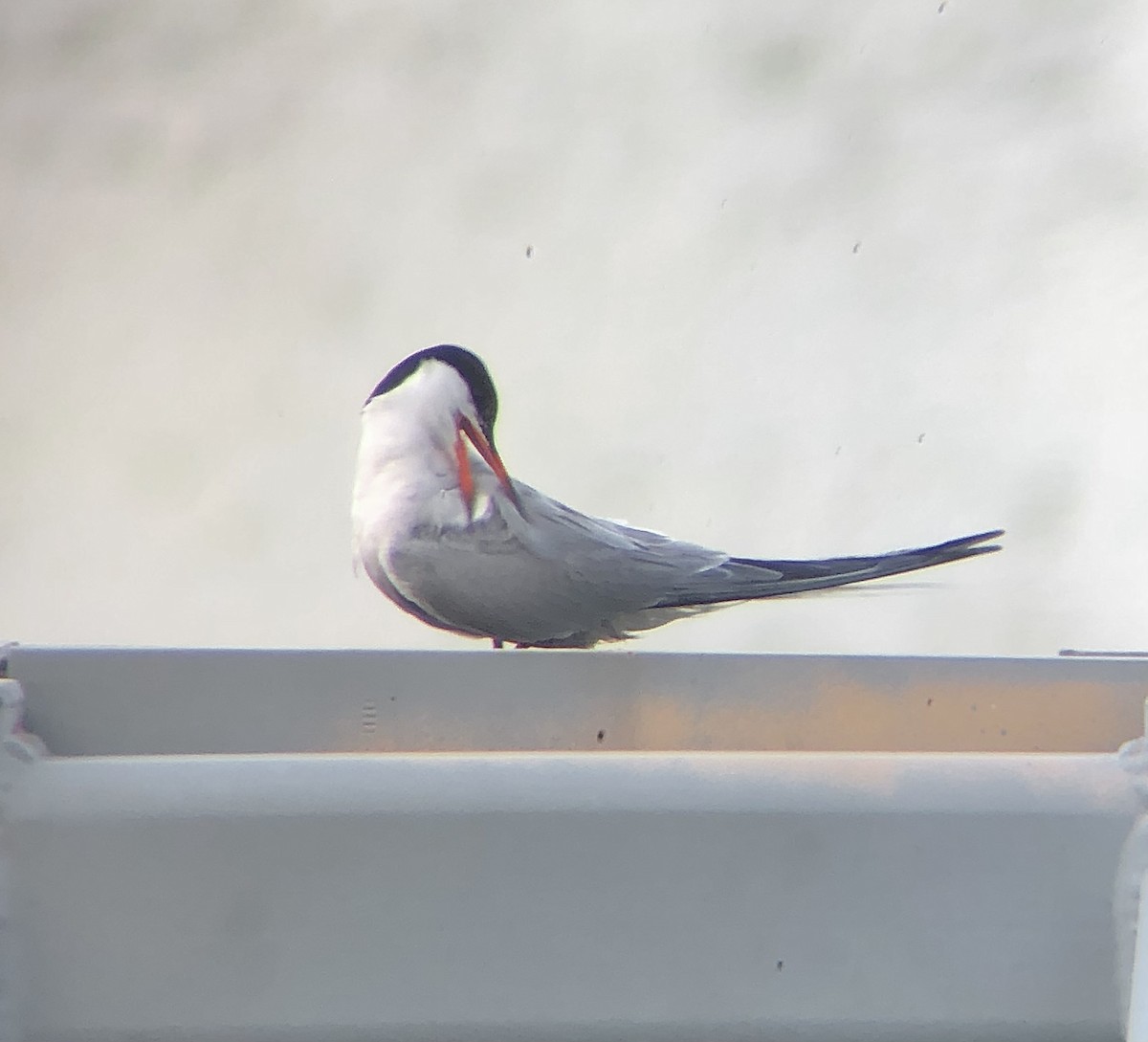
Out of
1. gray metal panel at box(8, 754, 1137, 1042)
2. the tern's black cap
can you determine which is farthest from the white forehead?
gray metal panel at box(8, 754, 1137, 1042)

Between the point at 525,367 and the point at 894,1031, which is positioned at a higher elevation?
the point at 525,367

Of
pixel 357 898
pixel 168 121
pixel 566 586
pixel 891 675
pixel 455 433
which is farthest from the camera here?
pixel 168 121

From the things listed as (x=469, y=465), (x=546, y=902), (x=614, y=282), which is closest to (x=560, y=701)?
(x=546, y=902)

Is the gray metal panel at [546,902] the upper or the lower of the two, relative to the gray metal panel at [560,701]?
lower

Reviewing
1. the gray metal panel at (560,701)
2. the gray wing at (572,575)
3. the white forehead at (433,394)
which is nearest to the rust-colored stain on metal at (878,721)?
the gray metal panel at (560,701)

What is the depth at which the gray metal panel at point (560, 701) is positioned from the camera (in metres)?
0.56

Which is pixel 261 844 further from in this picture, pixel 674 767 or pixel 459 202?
pixel 459 202

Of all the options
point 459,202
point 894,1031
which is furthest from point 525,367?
point 894,1031

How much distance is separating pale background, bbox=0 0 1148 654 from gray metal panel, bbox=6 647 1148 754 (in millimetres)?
483

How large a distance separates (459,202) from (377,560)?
1.78 feet

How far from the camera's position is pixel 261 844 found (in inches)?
19.7

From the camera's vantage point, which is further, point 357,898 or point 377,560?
point 377,560

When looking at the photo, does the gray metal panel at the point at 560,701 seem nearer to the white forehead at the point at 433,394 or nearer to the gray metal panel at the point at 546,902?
the gray metal panel at the point at 546,902

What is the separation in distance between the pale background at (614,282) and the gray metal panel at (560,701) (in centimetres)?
48
